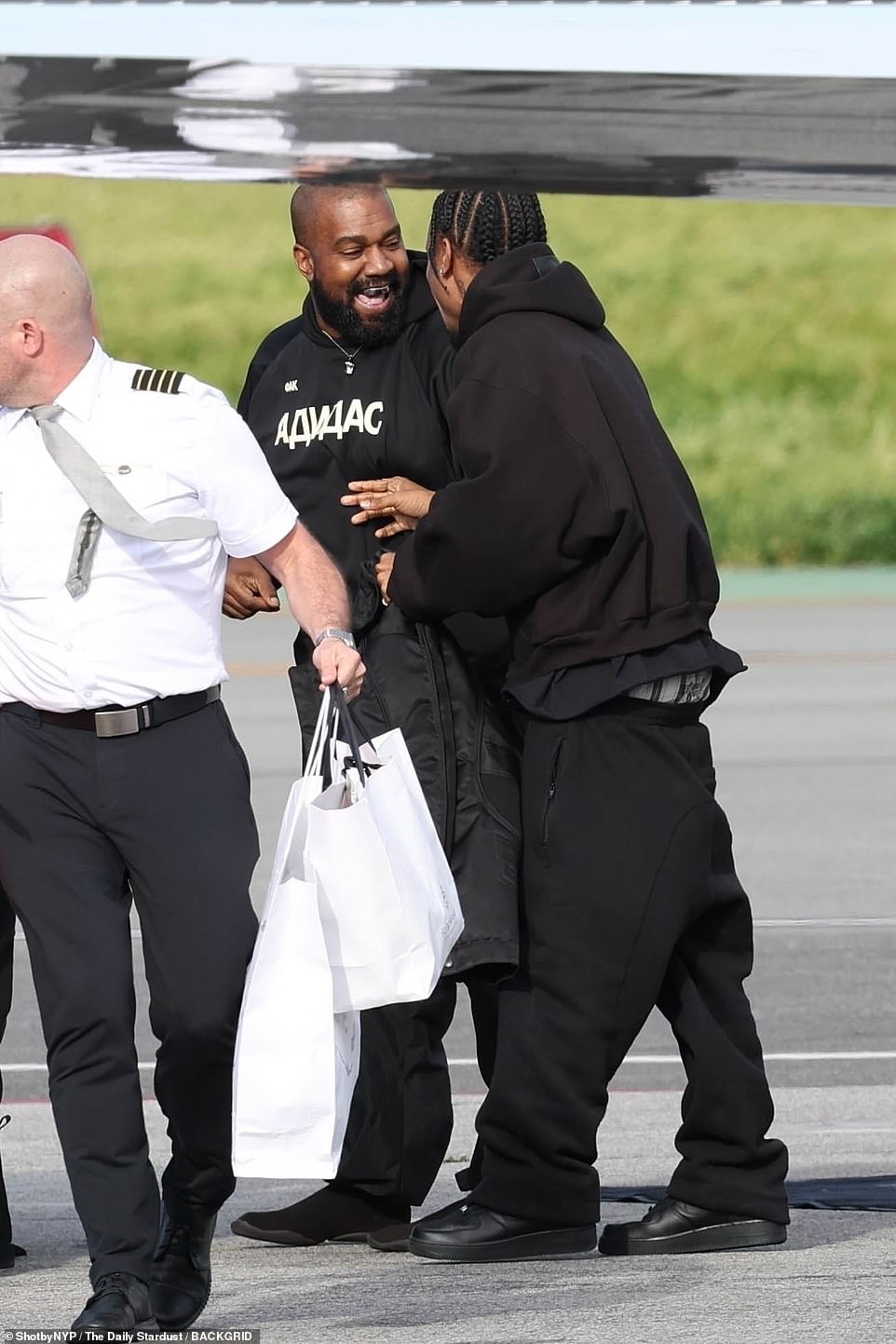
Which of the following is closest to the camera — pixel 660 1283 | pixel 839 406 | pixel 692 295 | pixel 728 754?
pixel 660 1283

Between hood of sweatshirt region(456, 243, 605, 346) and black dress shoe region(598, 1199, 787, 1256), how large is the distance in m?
1.71

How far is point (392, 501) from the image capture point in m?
4.61

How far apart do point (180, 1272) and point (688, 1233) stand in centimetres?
108

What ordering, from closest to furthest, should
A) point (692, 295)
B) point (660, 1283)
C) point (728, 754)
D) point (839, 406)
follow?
point (660, 1283)
point (728, 754)
point (839, 406)
point (692, 295)

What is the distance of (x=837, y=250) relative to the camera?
33.9m

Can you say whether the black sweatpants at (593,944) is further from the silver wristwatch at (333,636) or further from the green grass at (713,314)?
the green grass at (713,314)

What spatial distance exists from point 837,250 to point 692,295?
2.51 m

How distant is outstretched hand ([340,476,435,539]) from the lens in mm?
4605

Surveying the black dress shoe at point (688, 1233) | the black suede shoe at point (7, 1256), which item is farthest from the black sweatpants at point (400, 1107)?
the black suede shoe at point (7, 1256)

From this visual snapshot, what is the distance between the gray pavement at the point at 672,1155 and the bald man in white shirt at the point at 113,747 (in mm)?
378

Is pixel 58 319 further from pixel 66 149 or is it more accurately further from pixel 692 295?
pixel 692 295

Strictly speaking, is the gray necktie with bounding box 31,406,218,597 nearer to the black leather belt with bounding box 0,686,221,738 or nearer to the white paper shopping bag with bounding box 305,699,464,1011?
the black leather belt with bounding box 0,686,221,738

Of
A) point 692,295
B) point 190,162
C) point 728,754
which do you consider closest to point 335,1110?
point 190,162

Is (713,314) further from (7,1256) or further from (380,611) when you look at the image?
(7,1256)
